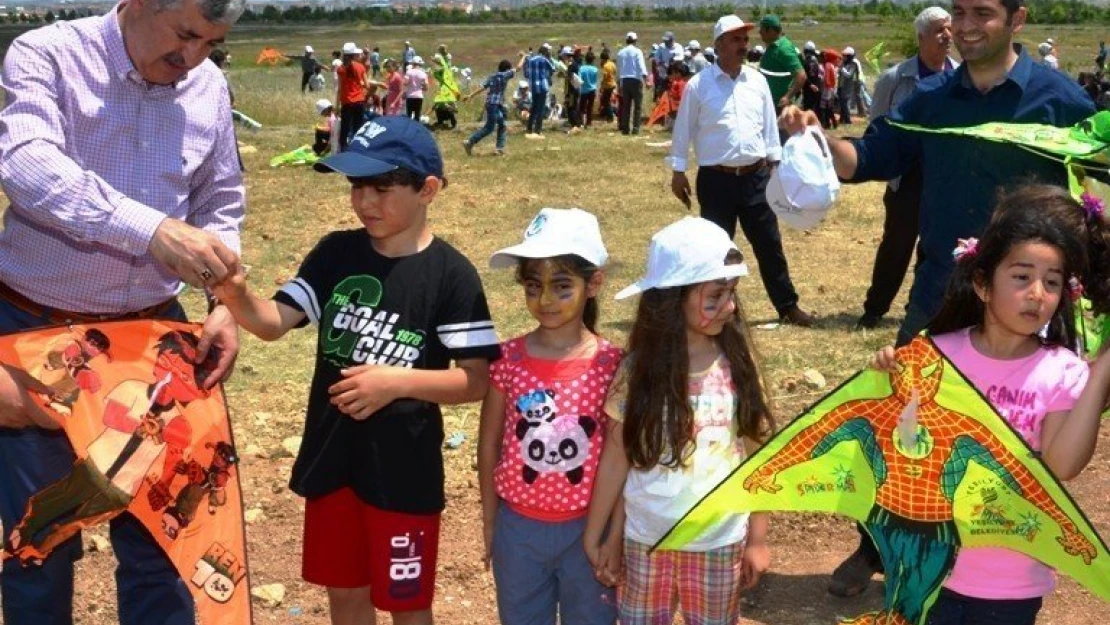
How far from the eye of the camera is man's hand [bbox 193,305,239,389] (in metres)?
3.59

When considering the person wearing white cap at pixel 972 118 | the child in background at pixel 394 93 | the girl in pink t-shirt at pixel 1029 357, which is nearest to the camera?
the girl in pink t-shirt at pixel 1029 357

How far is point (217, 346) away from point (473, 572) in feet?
5.94

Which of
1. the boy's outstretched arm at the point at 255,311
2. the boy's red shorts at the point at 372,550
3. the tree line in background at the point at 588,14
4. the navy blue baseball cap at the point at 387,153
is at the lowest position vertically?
the tree line in background at the point at 588,14

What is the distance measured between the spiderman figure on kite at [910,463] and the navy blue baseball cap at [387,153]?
121cm

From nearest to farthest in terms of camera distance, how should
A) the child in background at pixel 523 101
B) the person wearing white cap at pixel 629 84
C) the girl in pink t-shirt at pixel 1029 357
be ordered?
the girl in pink t-shirt at pixel 1029 357, the person wearing white cap at pixel 629 84, the child in background at pixel 523 101

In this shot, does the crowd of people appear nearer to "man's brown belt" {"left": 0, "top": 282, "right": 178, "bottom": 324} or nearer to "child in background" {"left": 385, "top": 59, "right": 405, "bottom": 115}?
"man's brown belt" {"left": 0, "top": 282, "right": 178, "bottom": 324}

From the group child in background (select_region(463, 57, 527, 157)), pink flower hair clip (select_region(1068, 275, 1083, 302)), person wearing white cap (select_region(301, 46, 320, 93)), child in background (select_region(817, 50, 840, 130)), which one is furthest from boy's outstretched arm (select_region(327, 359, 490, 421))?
person wearing white cap (select_region(301, 46, 320, 93))

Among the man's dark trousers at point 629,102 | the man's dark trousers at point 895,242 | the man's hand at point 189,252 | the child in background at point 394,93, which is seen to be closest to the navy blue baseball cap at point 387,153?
the man's hand at point 189,252

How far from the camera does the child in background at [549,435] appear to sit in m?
3.67

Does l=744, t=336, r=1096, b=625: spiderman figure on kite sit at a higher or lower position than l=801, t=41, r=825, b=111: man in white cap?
higher

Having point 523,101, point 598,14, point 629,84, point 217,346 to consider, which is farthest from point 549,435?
point 598,14

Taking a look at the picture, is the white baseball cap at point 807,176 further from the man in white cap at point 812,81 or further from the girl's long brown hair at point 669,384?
the man in white cap at point 812,81

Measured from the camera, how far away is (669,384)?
3562mm

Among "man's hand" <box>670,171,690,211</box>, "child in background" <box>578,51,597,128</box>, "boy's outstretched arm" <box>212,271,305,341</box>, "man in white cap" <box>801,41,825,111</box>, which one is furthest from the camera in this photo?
"man in white cap" <box>801,41,825,111</box>
